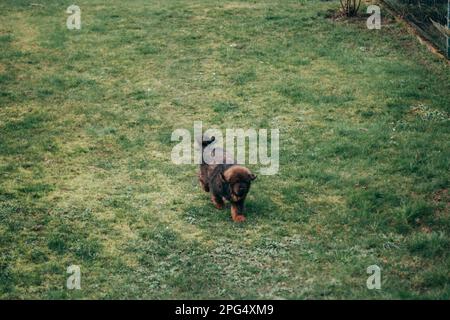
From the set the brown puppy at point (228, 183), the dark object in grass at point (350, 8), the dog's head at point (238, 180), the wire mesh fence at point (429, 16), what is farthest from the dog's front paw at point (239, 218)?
the dark object in grass at point (350, 8)

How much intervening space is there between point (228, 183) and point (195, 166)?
1.99 m

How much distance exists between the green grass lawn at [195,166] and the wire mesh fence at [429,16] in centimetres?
38

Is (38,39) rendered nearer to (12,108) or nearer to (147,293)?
(12,108)

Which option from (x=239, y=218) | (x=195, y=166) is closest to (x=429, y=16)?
(x=195, y=166)

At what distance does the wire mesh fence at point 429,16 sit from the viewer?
41.7 ft

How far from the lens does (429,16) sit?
13.6 metres

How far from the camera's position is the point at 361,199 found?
7906 mm

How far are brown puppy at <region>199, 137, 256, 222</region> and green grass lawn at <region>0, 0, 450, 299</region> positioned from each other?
0.66 feet

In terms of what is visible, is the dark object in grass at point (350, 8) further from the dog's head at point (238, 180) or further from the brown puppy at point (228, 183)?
the dog's head at point (238, 180)

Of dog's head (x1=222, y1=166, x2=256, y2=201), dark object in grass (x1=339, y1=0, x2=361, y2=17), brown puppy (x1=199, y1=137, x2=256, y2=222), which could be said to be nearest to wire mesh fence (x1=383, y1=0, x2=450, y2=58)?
dark object in grass (x1=339, y1=0, x2=361, y2=17)

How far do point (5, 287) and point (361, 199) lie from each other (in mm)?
4797
